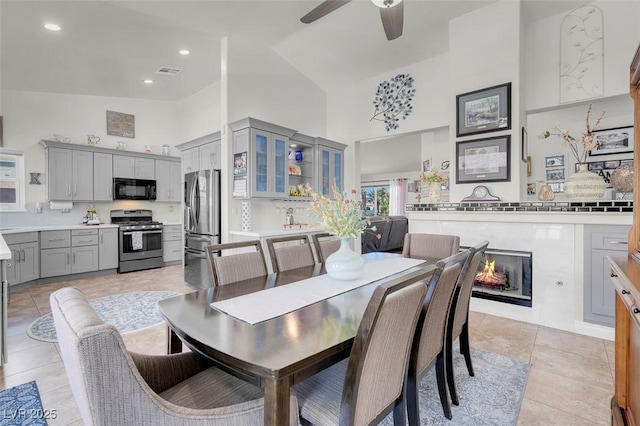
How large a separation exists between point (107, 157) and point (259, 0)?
3.92 meters

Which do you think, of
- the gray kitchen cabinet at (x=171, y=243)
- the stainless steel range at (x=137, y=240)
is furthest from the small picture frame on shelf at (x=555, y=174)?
the stainless steel range at (x=137, y=240)

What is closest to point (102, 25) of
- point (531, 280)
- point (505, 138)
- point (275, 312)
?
point (275, 312)

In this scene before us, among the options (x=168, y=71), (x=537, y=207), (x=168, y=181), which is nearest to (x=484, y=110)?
(x=537, y=207)

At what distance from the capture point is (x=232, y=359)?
3.17 ft

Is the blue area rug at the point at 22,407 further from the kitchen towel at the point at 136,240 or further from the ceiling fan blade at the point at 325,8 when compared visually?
the kitchen towel at the point at 136,240

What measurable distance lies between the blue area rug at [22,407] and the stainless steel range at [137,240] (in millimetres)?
3740

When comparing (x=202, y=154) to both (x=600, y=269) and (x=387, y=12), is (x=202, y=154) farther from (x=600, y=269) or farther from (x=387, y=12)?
(x=600, y=269)

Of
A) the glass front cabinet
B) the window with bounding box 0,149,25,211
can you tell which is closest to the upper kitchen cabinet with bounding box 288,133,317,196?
the glass front cabinet

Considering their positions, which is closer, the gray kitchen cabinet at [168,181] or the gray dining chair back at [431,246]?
the gray dining chair back at [431,246]

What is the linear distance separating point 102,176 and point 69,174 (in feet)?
1.50

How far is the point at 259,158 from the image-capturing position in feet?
13.5

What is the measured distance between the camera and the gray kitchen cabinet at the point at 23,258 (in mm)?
4152

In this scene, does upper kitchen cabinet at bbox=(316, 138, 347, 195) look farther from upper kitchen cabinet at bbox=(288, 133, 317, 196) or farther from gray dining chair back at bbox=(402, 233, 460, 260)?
gray dining chair back at bbox=(402, 233, 460, 260)

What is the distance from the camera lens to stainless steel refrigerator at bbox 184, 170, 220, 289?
14.1ft
